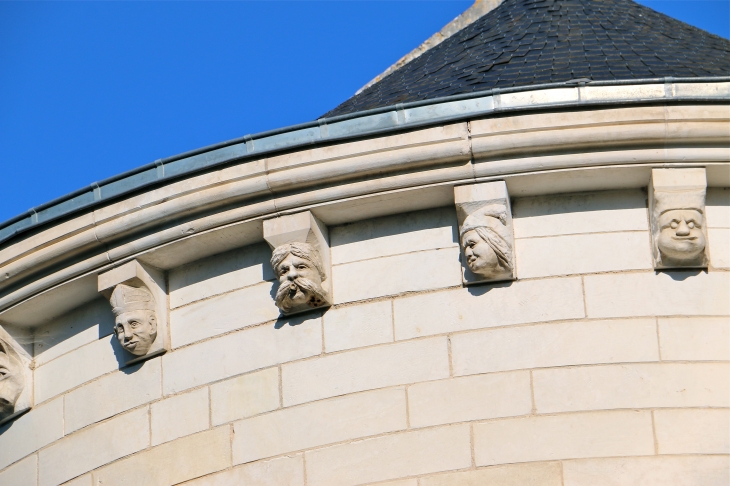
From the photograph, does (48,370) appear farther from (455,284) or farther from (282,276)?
(455,284)

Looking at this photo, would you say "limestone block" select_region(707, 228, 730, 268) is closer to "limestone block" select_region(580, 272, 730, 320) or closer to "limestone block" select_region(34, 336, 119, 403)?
"limestone block" select_region(580, 272, 730, 320)

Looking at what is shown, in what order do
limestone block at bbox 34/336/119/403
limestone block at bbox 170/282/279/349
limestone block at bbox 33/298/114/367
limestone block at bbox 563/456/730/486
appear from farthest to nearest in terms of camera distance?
1. limestone block at bbox 33/298/114/367
2. limestone block at bbox 34/336/119/403
3. limestone block at bbox 170/282/279/349
4. limestone block at bbox 563/456/730/486

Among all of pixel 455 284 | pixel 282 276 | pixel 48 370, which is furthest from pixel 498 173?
Answer: pixel 48 370

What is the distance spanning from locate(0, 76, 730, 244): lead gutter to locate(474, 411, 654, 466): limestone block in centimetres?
183

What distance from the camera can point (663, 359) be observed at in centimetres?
998

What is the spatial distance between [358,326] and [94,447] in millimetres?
1863

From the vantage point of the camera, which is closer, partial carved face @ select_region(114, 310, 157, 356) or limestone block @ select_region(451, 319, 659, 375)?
limestone block @ select_region(451, 319, 659, 375)

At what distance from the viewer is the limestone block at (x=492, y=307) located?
1020 centimetres

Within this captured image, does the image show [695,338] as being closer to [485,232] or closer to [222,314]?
[485,232]

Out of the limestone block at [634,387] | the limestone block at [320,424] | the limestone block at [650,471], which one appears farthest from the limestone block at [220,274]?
the limestone block at [650,471]

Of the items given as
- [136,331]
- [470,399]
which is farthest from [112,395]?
[470,399]

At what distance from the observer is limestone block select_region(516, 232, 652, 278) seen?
1029 centimetres

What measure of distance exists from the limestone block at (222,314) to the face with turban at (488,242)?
126cm

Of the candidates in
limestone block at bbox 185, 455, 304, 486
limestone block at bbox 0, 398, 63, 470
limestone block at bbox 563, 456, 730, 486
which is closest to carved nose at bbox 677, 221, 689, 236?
limestone block at bbox 563, 456, 730, 486
